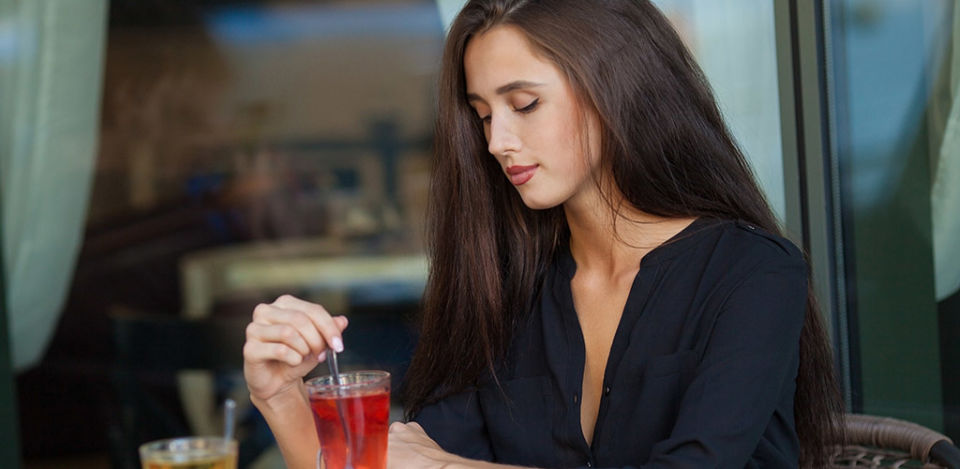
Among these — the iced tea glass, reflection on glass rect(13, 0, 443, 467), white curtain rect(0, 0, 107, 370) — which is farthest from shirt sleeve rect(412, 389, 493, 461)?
reflection on glass rect(13, 0, 443, 467)

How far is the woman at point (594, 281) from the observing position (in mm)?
1384

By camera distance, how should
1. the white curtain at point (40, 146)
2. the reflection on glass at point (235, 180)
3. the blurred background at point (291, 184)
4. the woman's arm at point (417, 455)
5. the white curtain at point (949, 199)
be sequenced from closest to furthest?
1. the woman's arm at point (417, 455)
2. the white curtain at point (949, 199)
3. the blurred background at point (291, 184)
4. the white curtain at point (40, 146)
5. the reflection on glass at point (235, 180)

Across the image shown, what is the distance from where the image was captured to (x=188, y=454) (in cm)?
90

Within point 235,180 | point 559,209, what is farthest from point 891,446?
point 235,180

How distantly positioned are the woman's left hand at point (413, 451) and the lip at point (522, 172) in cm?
39

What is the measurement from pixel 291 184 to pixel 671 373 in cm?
626

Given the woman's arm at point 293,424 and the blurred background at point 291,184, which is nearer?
the woman's arm at point 293,424

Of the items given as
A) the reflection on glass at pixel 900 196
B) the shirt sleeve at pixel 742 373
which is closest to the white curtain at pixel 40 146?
the reflection on glass at pixel 900 196

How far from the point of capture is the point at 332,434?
1.13 metres

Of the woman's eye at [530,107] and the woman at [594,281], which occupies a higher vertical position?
the woman's eye at [530,107]

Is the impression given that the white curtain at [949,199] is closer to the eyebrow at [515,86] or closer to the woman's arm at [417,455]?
the eyebrow at [515,86]

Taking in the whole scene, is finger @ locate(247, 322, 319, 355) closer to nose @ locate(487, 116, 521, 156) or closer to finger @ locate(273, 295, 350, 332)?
finger @ locate(273, 295, 350, 332)

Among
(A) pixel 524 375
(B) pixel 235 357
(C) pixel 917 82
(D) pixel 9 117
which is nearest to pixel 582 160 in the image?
(A) pixel 524 375

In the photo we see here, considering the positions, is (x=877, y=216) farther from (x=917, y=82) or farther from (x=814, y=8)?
(x=814, y=8)
